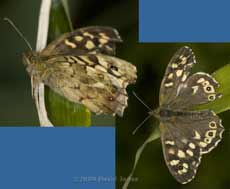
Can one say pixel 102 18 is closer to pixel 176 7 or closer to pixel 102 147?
pixel 176 7

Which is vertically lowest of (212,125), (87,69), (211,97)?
(212,125)

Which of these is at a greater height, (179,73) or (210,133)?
(179,73)

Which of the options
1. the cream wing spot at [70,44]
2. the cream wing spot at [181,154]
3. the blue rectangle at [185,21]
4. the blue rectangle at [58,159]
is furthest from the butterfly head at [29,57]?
the cream wing spot at [181,154]

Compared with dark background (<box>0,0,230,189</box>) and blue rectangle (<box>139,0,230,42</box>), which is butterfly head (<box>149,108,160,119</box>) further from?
blue rectangle (<box>139,0,230,42</box>)

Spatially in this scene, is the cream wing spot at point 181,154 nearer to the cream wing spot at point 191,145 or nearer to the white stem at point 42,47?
the cream wing spot at point 191,145

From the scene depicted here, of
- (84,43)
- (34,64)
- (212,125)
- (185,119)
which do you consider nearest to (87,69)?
(84,43)

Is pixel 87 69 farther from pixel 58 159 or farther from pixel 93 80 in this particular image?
pixel 58 159
